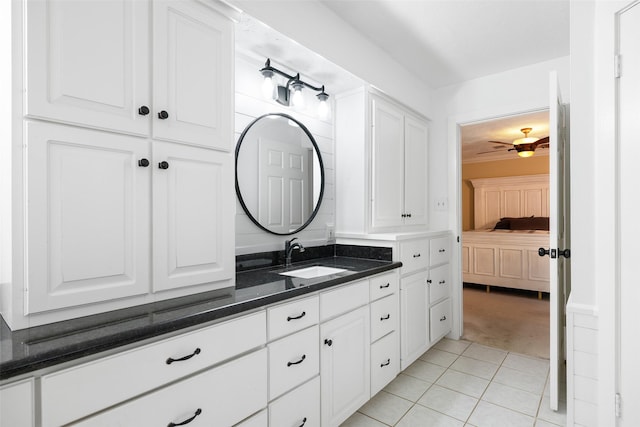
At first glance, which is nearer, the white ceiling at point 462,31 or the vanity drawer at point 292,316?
the vanity drawer at point 292,316

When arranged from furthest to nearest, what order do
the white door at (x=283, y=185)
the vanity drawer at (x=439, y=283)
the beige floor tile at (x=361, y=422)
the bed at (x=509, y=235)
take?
the bed at (x=509, y=235), the vanity drawer at (x=439, y=283), the white door at (x=283, y=185), the beige floor tile at (x=361, y=422)

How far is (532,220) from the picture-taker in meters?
5.50

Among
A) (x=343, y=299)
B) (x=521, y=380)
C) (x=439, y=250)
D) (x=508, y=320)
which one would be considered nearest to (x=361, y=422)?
(x=343, y=299)

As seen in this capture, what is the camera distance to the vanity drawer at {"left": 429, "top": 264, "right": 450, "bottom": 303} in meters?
2.87

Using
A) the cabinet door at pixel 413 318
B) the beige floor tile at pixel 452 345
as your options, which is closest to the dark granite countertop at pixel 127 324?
the cabinet door at pixel 413 318

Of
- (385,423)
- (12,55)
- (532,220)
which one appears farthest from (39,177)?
(532,220)

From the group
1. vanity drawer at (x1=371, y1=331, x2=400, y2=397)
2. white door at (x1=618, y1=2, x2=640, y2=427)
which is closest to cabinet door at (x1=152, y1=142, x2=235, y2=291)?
vanity drawer at (x1=371, y1=331, x2=400, y2=397)

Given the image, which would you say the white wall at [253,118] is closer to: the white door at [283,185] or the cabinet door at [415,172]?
the white door at [283,185]

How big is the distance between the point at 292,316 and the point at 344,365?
1.80 ft

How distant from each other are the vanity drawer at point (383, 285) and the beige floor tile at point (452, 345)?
1.14 m

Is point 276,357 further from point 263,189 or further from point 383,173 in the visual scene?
point 383,173

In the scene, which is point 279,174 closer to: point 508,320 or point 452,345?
point 452,345

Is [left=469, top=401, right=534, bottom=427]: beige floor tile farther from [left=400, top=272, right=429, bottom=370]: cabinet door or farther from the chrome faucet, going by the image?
the chrome faucet

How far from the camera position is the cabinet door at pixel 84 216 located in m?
1.00
